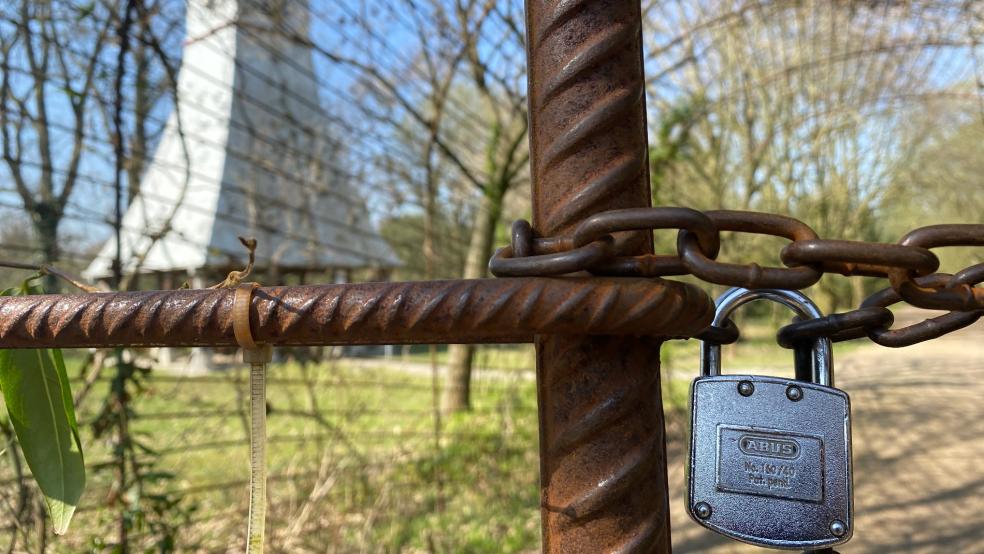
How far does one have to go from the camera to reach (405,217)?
4629 mm

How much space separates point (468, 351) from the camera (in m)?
5.93

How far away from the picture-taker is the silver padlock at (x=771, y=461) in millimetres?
586

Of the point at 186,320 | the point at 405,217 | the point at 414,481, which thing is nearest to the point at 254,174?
the point at 405,217

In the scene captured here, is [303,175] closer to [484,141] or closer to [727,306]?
[484,141]

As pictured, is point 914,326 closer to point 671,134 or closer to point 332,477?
point 332,477

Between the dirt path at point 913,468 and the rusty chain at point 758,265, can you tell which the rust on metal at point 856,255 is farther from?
the dirt path at point 913,468

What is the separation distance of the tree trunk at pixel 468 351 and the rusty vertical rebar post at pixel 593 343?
16.3ft

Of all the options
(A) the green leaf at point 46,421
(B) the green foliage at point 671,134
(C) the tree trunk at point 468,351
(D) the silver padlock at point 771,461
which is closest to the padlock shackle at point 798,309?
(D) the silver padlock at point 771,461

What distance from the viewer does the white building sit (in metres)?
3.07

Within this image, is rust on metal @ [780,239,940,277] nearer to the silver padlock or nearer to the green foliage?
the silver padlock

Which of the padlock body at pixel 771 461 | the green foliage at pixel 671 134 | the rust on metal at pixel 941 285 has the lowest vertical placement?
the padlock body at pixel 771 461

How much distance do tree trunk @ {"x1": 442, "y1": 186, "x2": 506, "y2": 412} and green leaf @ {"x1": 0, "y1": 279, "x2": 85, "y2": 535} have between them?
4865 mm

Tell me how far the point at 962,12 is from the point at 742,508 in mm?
4439

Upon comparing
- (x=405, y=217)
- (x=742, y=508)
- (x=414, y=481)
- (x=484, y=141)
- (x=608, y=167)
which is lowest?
(x=414, y=481)
